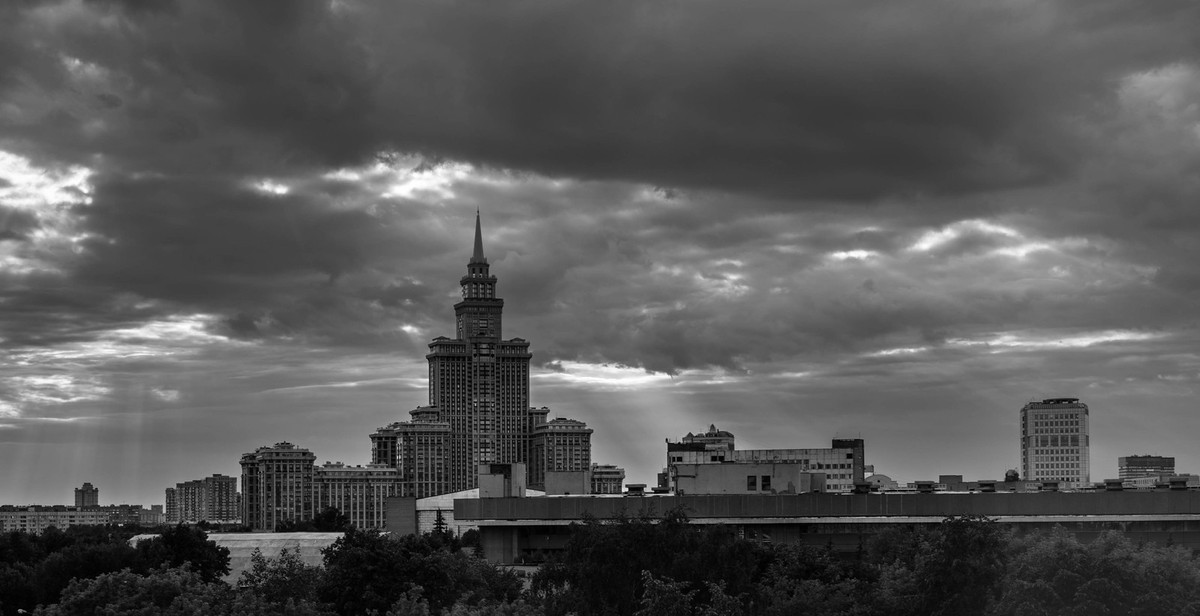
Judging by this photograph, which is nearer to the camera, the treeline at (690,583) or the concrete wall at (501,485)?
the treeline at (690,583)

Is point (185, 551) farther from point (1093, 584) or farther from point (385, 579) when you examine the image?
point (1093, 584)

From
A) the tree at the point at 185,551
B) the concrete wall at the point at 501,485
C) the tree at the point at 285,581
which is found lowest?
the tree at the point at 185,551

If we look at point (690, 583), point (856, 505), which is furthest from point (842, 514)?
point (690, 583)

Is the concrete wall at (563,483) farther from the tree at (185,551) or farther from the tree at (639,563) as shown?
the tree at (639,563)

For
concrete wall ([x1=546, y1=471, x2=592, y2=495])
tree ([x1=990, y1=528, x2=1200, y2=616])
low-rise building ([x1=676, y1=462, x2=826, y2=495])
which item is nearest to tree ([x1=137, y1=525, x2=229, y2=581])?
concrete wall ([x1=546, y1=471, x2=592, y2=495])

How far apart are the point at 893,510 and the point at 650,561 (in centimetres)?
5935

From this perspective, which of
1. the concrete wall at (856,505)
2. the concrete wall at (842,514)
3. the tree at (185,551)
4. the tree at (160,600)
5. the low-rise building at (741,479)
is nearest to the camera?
the tree at (160,600)

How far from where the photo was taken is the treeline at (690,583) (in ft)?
195

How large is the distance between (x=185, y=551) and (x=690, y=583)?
75.4 meters

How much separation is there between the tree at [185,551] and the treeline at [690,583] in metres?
38.7

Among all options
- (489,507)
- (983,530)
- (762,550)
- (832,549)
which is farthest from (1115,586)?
(489,507)

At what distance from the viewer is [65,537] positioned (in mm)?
190250

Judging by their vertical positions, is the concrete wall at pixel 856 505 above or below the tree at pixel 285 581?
above

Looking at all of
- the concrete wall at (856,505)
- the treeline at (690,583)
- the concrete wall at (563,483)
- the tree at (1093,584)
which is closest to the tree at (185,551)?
the concrete wall at (856,505)
